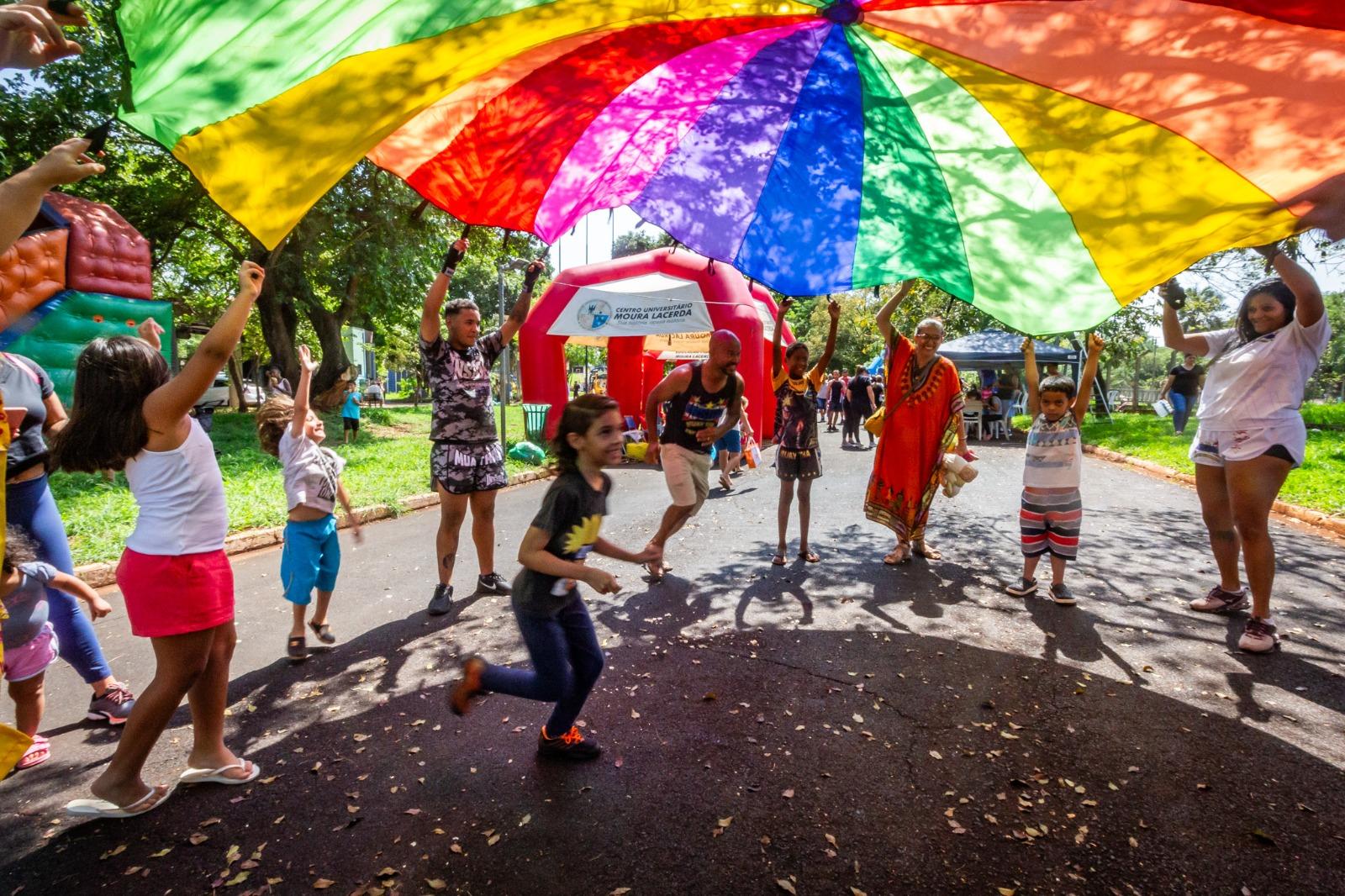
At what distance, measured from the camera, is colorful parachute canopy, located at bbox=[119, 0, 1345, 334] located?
2.56m

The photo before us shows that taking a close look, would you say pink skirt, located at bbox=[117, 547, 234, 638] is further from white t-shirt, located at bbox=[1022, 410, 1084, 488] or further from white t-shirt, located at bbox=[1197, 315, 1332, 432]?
white t-shirt, located at bbox=[1197, 315, 1332, 432]

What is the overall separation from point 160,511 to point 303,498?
1.30 meters

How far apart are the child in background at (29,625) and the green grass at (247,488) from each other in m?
2.06

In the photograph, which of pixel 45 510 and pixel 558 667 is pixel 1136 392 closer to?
pixel 558 667

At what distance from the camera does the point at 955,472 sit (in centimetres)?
558

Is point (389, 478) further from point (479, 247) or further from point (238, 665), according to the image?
point (479, 247)

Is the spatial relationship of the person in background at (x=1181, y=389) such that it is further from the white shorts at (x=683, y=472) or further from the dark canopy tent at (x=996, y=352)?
the white shorts at (x=683, y=472)

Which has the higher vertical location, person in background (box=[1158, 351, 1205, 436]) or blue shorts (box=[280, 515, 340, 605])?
person in background (box=[1158, 351, 1205, 436])

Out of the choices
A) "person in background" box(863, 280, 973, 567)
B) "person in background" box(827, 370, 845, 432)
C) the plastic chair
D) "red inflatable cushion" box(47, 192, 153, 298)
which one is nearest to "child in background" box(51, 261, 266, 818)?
"person in background" box(863, 280, 973, 567)

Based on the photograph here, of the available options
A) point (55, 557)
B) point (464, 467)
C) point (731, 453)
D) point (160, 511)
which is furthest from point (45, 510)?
point (731, 453)

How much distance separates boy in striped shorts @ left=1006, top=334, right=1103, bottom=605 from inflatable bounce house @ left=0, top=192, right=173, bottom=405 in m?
10.9

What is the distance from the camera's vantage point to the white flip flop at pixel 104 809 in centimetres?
243

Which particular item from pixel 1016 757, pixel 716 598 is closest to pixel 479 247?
pixel 716 598

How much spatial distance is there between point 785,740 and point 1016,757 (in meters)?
0.96
